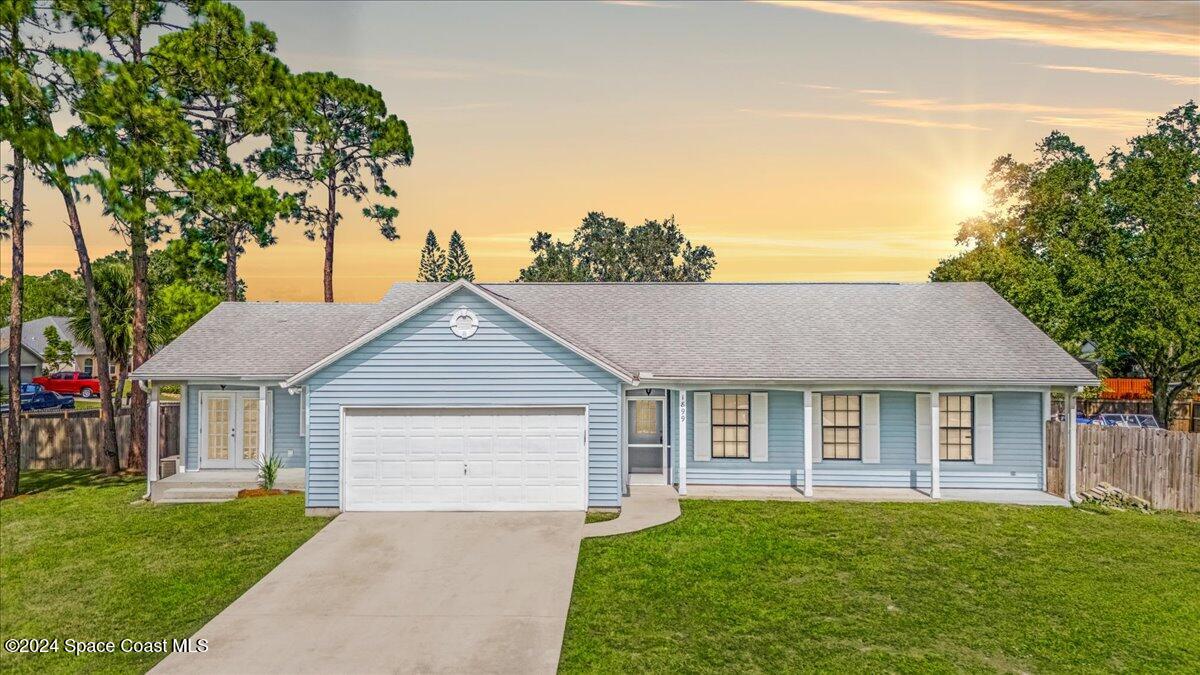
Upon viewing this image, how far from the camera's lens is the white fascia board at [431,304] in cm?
1595

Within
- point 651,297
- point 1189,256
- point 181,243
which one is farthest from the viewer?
point 181,243

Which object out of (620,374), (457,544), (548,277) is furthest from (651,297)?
(548,277)

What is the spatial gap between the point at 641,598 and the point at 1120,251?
2847cm

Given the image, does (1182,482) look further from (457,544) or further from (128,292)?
(128,292)

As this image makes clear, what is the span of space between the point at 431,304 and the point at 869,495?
11.4 meters

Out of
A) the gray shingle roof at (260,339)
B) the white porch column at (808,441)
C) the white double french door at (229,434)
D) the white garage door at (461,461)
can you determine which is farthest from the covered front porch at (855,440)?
the white double french door at (229,434)

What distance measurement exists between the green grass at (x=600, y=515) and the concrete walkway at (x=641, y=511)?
13 centimetres

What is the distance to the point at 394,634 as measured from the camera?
10.2 meters

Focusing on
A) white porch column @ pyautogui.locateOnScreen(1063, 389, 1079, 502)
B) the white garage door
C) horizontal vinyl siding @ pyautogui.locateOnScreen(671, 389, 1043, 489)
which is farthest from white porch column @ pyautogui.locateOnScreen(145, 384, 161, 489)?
white porch column @ pyautogui.locateOnScreen(1063, 389, 1079, 502)

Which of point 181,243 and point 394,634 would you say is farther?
point 181,243

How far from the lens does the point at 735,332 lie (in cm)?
2019

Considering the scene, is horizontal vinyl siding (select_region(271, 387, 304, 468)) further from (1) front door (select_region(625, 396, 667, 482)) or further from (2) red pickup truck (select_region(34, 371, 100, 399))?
(2) red pickup truck (select_region(34, 371, 100, 399))

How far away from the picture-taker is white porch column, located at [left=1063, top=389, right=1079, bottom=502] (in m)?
17.6

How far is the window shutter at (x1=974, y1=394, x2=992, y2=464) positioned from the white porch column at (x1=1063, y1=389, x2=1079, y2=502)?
1702 mm
